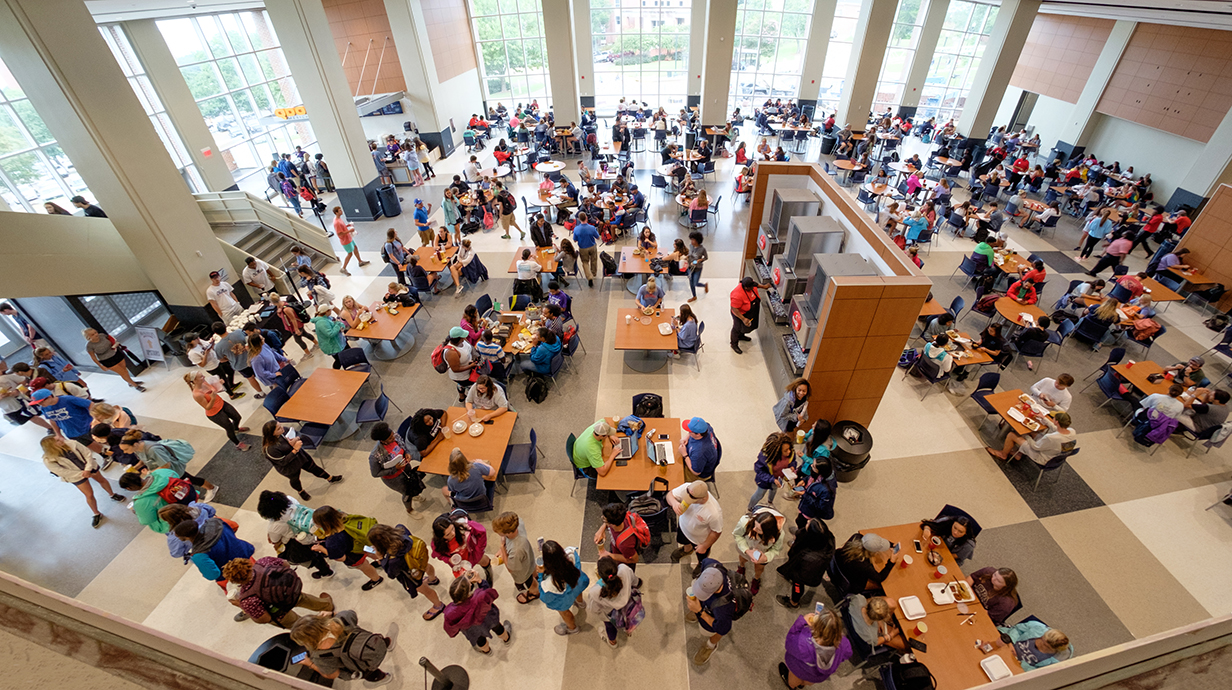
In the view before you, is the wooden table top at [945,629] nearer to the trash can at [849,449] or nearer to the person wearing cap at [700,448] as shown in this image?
the trash can at [849,449]

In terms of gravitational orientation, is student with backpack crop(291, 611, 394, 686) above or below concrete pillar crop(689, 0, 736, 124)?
below

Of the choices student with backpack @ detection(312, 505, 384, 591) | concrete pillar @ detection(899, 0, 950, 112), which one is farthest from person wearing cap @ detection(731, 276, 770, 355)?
concrete pillar @ detection(899, 0, 950, 112)

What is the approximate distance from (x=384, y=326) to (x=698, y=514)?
20.4 ft

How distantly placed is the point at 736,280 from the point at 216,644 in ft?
33.2

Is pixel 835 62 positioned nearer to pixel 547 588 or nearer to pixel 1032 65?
pixel 1032 65

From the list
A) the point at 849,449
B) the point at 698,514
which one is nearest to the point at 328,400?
the point at 698,514

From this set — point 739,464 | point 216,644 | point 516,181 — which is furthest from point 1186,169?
point 216,644

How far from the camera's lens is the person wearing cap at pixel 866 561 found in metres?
4.18

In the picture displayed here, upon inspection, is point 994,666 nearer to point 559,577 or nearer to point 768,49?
point 559,577

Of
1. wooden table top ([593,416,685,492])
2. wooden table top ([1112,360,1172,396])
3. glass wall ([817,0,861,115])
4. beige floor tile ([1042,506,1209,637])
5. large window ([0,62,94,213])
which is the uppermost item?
glass wall ([817,0,861,115])

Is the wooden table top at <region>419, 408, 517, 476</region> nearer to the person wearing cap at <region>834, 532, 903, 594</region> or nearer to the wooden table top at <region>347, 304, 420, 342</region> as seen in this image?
the wooden table top at <region>347, 304, 420, 342</region>

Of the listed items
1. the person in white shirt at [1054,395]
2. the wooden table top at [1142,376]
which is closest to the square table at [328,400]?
the person in white shirt at [1054,395]

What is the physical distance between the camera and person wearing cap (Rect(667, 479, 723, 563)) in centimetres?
441

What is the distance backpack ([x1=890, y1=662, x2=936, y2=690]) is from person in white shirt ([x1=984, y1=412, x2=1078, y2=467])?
3.62 metres
